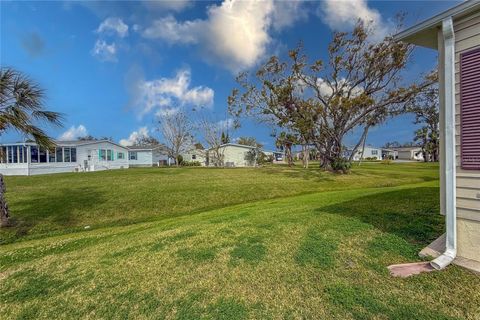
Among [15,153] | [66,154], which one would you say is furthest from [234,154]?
[15,153]

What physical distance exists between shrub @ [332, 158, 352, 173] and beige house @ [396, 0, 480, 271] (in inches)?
792

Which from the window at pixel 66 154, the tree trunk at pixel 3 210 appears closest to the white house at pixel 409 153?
the window at pixel 66 154

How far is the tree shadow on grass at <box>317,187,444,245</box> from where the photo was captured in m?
4.85

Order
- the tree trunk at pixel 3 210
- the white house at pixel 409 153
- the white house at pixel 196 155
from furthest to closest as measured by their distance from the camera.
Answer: the white house at pixel 409 153, the white house at pixel 196 155, the tree trunk at pixel 3 210

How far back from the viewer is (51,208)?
1118 cm

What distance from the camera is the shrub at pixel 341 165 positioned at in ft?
75.9

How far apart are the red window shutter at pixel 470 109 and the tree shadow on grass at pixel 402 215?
165 centimetres

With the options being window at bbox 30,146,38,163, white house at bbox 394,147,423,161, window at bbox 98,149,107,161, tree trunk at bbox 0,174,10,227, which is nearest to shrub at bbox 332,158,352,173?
tree trunk at bbox 0,174,10,227

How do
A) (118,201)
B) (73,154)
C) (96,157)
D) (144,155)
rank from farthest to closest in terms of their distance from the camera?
(144,155) → (96,157) → (73,154) → (118,201)

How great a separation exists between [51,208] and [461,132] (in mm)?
13379

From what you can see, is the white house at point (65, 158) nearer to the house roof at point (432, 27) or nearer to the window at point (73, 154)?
the window at point (73, 154)

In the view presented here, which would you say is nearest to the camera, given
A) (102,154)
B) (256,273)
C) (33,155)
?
(256,273)

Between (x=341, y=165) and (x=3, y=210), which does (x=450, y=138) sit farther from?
(x=341, y=165)

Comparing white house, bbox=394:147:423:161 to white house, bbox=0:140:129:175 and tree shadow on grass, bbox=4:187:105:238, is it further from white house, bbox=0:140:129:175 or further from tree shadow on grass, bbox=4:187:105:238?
tree shadow on grass, bbox=4:187:105:238
